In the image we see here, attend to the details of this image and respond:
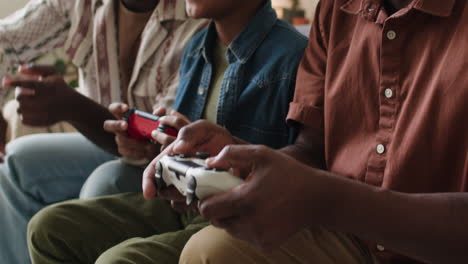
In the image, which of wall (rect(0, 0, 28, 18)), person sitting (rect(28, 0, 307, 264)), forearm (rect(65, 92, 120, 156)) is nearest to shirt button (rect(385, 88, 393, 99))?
person sitting (rect(28, 0, 307, 264))

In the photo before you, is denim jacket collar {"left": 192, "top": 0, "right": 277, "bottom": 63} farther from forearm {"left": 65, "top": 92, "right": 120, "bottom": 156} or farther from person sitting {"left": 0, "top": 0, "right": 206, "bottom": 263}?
forearm {"left": 65, "top": 92, "right": 120, "bottom": 156}

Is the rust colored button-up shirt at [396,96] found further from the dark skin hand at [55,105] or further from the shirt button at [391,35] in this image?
the dark skin hand at [55,105]

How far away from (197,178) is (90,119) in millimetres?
688

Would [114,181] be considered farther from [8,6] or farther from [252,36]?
[8,6]

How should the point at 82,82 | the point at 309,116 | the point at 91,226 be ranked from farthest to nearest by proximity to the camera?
1. the point at 82,82
2. the point at 91,226
3. the point at 309,116

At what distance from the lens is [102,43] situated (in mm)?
1309

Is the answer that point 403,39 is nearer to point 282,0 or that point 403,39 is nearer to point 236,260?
point 236,260

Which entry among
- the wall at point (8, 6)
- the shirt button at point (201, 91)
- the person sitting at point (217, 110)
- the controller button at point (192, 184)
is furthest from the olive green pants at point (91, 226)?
the wall at point (8, 6)

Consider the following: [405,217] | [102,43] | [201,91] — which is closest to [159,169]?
[405,217]

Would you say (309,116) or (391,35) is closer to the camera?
(391,35)

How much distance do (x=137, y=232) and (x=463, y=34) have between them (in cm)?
61

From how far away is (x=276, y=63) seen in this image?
978 millimetres

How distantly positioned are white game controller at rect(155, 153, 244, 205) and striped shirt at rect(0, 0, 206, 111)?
56 centimetres

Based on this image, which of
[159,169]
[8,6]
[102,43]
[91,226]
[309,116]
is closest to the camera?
[159,169]
